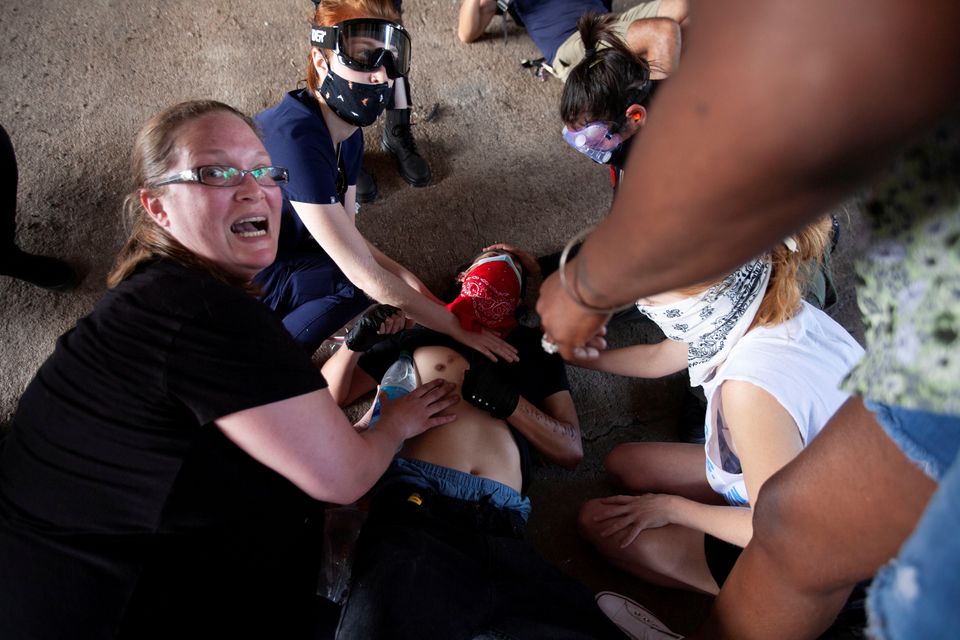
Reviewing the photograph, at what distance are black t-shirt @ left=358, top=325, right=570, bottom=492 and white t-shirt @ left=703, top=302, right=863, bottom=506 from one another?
2.11 feet

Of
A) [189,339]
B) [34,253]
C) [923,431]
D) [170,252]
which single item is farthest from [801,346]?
[34,253]

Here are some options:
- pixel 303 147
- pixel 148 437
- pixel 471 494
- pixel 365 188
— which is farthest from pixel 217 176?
pixel 365 188

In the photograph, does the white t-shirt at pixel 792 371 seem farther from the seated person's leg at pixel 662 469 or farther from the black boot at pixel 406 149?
the black boot at pixel 406 149

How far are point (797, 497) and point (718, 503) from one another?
125 cm

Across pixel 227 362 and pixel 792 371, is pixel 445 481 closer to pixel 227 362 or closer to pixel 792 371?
pixel 227 362

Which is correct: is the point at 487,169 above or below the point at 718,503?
above

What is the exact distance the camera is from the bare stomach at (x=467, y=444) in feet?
6.48

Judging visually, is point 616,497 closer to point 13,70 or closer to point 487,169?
point 487,169

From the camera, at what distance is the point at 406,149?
2996mm

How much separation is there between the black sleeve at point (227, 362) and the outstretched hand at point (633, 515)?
126 centimetres

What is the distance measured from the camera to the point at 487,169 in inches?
122

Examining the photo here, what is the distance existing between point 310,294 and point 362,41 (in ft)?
3.11

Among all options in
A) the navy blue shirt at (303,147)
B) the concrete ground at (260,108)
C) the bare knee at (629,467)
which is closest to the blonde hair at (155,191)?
the navy blue shirt at (303,147)

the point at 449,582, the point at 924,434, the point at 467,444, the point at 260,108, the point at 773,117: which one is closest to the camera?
the point at 773,117
